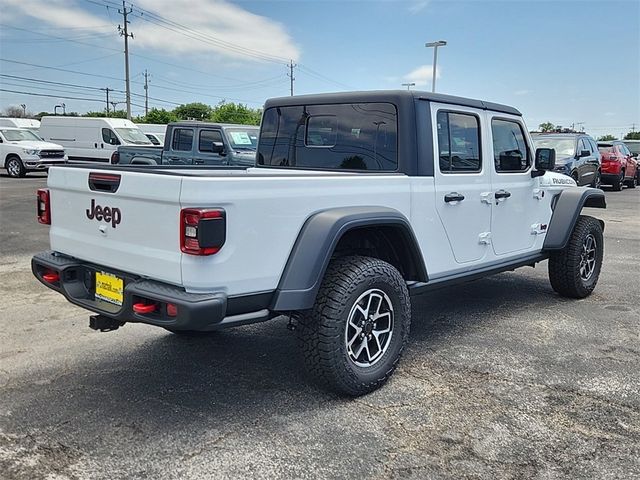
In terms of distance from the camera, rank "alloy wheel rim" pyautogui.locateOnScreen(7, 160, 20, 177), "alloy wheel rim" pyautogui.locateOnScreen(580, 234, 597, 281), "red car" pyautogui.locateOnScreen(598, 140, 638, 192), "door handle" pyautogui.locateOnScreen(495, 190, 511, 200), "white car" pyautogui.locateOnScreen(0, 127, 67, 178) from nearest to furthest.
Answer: "door handle" pyautogui.locateOnScreen(495, 190, 511, 200) → "alloy wheel rim" pyautogui.locateOnScreen(580, 234, 597, 281) → "red car" pyautogui.locateOnScreen(598, 140, 638, 192) → "white car" pyautogui.locateOnScreen(0, 127, 67, 178) → "alloy wheel rim" pyautogui.locateOnScreen(7, 160, 20, 177)

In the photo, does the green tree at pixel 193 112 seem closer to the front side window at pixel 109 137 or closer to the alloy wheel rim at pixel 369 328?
the front side window at pixel 109 137

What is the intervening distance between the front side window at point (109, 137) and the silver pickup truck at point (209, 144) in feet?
28.4

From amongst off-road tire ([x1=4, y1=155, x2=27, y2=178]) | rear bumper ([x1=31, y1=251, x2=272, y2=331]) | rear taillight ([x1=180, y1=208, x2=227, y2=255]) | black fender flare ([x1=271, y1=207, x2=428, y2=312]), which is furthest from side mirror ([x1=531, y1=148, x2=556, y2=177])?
off-road tire ([x1=4, y1=155, x2=27, y2=178])

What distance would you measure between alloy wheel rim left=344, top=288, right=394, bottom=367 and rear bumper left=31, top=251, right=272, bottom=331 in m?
0.57

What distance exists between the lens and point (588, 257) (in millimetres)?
5852

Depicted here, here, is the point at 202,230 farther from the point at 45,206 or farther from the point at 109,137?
the point at 109,137

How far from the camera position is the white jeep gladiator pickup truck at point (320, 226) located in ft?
9.48

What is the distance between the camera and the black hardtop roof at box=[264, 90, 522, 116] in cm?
399

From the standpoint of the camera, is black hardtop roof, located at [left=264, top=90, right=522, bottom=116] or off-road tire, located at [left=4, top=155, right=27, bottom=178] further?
off-road tire, located at [left=4, top=155, right=27, bottom=178]

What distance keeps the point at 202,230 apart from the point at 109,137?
21535 millimetres

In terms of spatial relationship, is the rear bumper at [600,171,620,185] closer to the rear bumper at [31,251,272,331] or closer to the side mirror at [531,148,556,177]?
the side mirror at [531,148,556,177]

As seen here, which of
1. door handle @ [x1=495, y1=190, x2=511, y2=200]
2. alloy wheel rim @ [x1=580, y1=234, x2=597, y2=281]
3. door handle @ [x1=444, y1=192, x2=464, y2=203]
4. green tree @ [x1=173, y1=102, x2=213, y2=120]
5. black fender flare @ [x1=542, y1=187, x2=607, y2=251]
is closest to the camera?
door handle @ [x1=444, y1=192, x2=464, y2=203]

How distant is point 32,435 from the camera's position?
3.01 metres

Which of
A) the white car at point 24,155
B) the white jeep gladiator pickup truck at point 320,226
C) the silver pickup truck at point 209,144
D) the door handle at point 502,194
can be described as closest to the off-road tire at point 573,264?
the white jeep gladiator pickup truck at point 320,226
